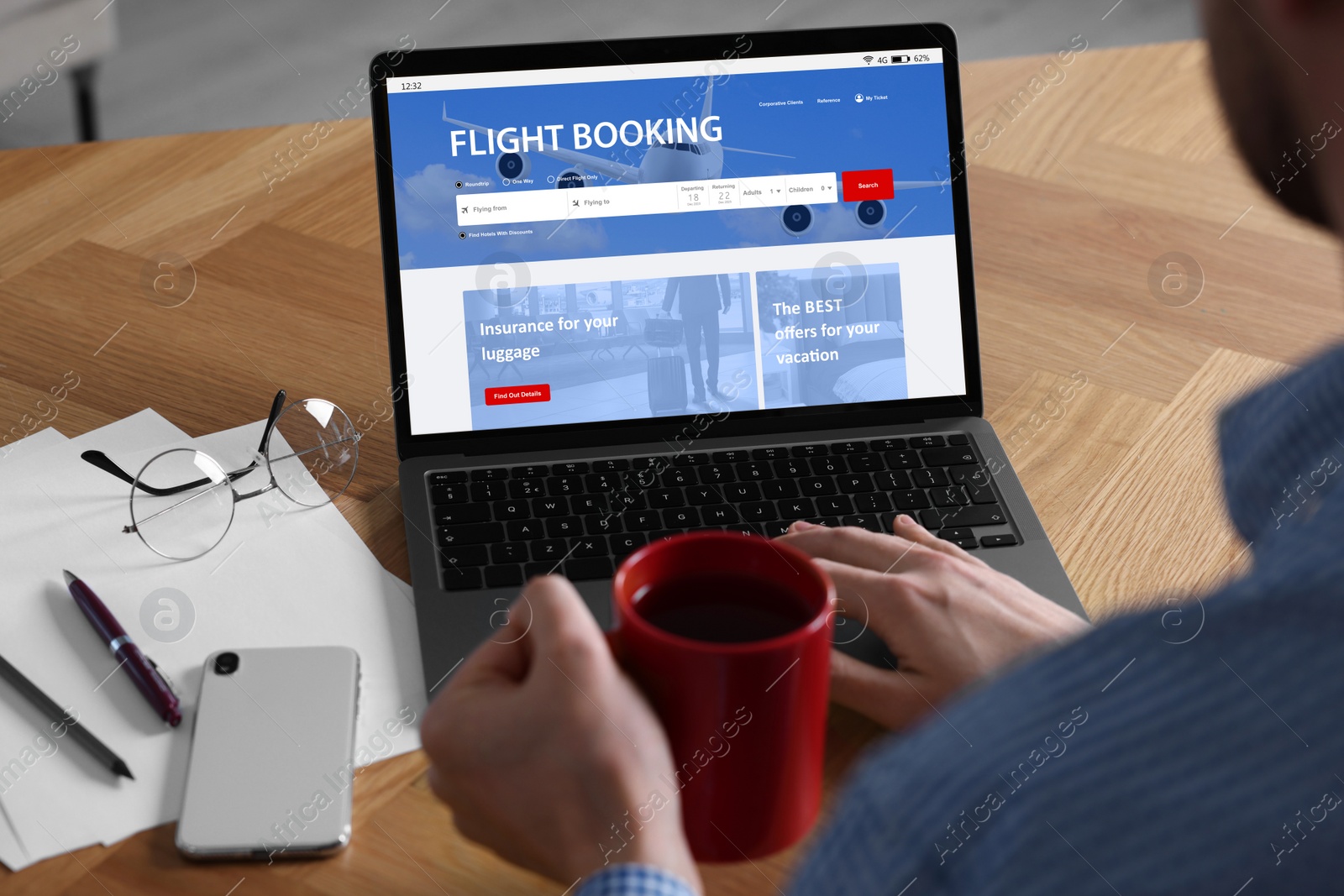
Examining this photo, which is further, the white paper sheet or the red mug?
the white paper sheet

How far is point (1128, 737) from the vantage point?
333 mm

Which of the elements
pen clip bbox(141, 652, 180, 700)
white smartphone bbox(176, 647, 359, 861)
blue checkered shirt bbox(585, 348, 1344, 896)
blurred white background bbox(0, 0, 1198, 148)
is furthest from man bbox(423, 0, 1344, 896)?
blurred white background bbox(0, 0, 1198, 148)

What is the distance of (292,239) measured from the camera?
1234 mm

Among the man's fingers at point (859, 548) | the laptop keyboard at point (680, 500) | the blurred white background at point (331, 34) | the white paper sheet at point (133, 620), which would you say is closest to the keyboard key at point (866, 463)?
the laptop keyboard at point (680, 500)

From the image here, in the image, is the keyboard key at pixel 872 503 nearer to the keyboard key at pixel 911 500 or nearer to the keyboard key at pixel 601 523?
the keyboard key at pixel 911 500

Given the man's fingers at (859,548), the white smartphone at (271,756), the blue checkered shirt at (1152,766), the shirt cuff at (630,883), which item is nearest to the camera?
the blue checkered shirt at (1152,766)

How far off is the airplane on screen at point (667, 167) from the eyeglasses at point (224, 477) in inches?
10.2

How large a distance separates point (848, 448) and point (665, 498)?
160mm

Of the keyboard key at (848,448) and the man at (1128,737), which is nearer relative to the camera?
the man at (1128,737)

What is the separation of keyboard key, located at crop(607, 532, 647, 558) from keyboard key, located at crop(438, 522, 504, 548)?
0.08 meters

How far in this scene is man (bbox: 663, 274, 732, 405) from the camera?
3.14ft

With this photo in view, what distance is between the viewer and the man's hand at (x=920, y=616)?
726 millimetres

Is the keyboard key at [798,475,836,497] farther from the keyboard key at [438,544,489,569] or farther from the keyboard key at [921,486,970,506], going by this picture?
the keyboard key at [438,544,489,569]

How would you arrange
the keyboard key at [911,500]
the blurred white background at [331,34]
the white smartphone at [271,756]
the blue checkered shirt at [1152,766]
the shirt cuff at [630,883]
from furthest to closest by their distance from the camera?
1. the blurred white background at [331,34]
2. the keyboard key at [911,500]
3. the white smartphone at [271,756]
4. the shirt cuff at [630,883]
5. the blue checkered shirt at [1152,766]
